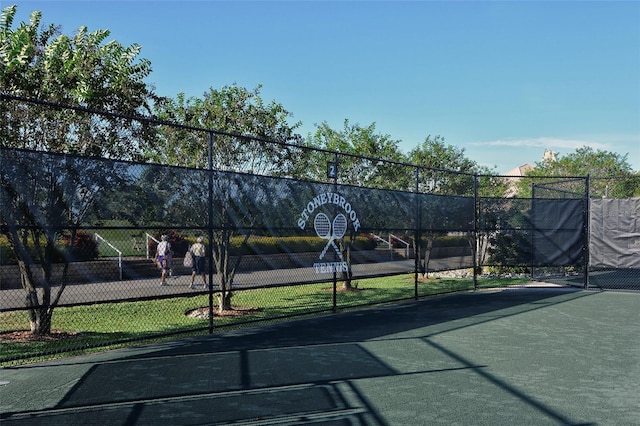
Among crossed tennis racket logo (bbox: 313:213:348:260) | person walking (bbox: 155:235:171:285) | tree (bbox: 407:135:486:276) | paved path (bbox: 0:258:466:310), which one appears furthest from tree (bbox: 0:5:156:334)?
tree (bbox: 407:135:486:276)

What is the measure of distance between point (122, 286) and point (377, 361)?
12.4 feet

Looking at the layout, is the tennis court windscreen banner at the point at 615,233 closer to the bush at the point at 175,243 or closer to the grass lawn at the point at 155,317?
the grass lawn at the point at 155,317

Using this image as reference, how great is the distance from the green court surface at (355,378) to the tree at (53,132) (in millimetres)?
1634

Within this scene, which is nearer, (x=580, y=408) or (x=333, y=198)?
(x=580, y=408)

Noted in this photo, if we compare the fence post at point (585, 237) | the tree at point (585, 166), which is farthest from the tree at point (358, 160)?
the tree at point (585, 166)

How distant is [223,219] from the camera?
930cm

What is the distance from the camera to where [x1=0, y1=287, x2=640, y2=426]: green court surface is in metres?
4.62

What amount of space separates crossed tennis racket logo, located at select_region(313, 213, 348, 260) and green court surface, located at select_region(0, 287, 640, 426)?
5.24 feet

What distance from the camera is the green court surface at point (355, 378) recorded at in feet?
15.2

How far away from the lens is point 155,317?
10227 mm

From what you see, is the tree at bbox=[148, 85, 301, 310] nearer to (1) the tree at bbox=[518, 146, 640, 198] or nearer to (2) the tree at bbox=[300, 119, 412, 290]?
(2) the tree at bbox=[300, 119, 412, 290]

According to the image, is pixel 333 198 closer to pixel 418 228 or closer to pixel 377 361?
pixel 418 228

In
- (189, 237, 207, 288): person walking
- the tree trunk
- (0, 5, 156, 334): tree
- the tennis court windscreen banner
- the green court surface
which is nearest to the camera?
the green court surface

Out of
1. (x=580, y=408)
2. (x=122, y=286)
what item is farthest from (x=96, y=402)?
(x=580, y=408)
